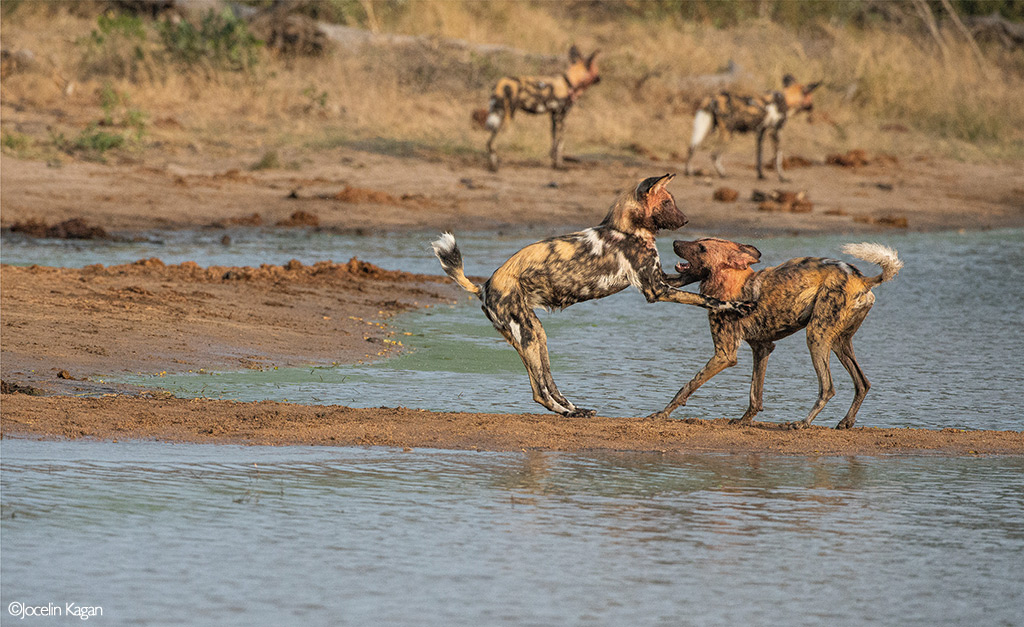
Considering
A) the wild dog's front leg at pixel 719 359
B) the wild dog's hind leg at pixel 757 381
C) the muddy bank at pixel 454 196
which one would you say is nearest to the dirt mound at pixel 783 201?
the muddy bank at pixel 454 196

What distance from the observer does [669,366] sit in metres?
9.56

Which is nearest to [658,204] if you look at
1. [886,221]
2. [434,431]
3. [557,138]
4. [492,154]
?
[434,431]

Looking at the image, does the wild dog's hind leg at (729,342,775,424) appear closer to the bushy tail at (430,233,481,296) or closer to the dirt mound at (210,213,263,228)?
the bushy tail at (430,233,481,296)

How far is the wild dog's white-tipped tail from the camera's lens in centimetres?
2041

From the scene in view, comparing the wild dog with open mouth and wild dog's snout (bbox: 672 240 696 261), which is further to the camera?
wild dog's snout (bbox: 672 240 696 261)

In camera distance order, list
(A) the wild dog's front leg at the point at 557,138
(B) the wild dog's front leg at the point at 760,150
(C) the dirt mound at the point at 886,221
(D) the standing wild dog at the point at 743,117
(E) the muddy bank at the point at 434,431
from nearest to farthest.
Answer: (E) the muddy bank at the point at 434,431
(C) the dirt mound at the point at 886,221
(A) the wild dog's front leg at the point at 557,138
(B) the wild dog's front leg at the point at 760,150
(D) the standing wild dog at the point at 743,117

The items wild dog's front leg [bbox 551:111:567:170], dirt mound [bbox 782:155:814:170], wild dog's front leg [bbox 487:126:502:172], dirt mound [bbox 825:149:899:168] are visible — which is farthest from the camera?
dirt mound [bbox 782:155:814:170]

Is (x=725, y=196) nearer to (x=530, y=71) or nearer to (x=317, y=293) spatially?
(x=530, y=71)

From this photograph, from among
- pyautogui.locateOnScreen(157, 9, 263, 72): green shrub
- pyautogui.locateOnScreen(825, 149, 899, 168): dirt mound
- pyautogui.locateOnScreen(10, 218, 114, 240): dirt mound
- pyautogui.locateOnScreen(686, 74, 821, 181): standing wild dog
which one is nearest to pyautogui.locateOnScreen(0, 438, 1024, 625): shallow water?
pyautogui.locateOnScreen(10, 218, 114, 240): dirt mound

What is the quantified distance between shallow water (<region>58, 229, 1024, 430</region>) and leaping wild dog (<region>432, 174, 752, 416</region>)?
75 cm

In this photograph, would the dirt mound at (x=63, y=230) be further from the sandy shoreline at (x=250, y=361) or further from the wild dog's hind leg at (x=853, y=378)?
the wild dog's hind leg at (x=853, y=378)

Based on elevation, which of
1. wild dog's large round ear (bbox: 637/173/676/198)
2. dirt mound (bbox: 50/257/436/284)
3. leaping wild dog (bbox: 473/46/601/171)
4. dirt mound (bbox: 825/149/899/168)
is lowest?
dirt mound (bbox: 50/257/436/284)

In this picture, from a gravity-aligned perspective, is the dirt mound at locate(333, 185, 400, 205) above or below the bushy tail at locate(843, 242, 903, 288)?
below

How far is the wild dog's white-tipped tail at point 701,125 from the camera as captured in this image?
20.4 metres
